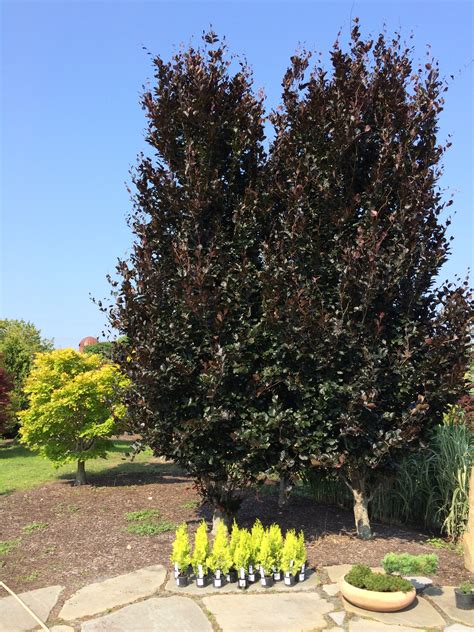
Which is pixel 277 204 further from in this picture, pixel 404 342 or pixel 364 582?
pixel 364 582

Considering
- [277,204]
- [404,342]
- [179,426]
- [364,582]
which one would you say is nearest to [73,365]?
[179,426]

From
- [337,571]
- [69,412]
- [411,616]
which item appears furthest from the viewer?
[69,412]

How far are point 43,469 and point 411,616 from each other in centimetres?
906

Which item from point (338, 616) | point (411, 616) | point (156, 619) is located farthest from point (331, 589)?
point (156, 619)

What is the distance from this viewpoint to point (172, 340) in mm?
5711

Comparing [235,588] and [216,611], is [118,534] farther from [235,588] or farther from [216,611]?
[216,611]

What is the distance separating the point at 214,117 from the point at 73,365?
5.47 m

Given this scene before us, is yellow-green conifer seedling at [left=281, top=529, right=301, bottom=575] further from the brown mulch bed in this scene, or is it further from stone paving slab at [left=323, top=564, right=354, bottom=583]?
the brown mulch bed

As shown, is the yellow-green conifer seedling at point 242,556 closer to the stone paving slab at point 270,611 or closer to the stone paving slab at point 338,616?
the stone paving slab at point 270,611

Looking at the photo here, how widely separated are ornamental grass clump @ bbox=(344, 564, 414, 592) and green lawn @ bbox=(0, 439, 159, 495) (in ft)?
20.5

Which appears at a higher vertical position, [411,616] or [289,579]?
[289,579]

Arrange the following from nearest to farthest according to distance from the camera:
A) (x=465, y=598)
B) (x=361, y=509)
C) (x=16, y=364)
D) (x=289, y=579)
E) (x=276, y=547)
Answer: (x=465, y=598), (x=289, y=579), (x=276, y=547), (x=361, y=509), (x=16, y=364)

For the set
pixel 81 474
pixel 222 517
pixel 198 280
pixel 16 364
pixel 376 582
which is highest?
pixel 16 364

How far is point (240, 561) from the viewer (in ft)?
15.4
